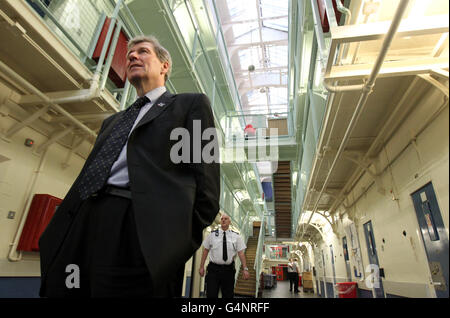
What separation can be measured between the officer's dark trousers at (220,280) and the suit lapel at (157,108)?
3.02 m

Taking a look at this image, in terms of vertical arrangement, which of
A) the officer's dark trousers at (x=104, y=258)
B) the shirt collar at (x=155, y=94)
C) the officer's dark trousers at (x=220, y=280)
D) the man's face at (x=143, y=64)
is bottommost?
the officer's dark trousers at (x=220, y=280)

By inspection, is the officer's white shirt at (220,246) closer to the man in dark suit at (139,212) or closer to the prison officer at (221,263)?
the prison officer at (221,263)

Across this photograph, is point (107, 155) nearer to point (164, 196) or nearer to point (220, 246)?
point (164, 196)

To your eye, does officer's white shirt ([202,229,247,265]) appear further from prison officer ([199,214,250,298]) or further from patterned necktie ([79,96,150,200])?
patterned necktie ([79,96,150,200])

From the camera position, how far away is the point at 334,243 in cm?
624

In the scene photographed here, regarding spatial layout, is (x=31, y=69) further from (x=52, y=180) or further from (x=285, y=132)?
(x=285, y=132)

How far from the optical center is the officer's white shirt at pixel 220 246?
11.4 ft

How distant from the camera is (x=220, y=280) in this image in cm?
337

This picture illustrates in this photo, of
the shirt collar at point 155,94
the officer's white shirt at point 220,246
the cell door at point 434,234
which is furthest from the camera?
the officer's white shirt at point 220,246

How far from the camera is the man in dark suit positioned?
2.07 feet

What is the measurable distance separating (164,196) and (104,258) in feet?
0.73

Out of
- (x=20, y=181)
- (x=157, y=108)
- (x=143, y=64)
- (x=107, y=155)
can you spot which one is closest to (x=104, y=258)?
(x=107, y=155)

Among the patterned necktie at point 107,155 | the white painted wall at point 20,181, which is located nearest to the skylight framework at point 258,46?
the white painted wall at point 20,181
